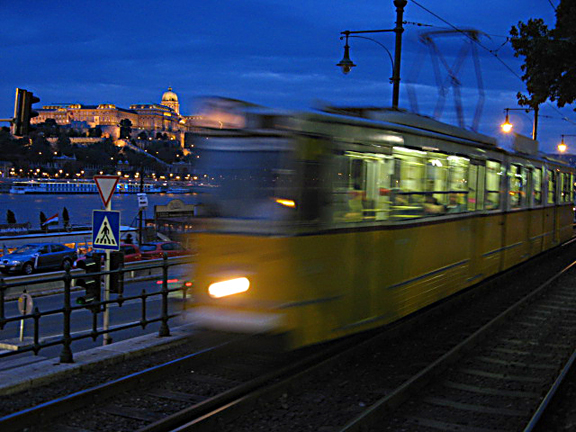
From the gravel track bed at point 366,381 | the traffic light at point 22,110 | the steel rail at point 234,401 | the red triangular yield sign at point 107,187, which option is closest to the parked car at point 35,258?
the traffic light at point 22,110

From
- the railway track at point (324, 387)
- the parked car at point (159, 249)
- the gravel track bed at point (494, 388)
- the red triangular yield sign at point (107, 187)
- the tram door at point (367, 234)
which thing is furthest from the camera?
the parked car at point (159, 249)

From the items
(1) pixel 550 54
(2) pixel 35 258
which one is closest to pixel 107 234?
(1) pixel 550 54

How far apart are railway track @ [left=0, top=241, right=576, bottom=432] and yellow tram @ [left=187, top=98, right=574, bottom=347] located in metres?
0.55

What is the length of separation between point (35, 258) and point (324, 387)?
28.1 meters

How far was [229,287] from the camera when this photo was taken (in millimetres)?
7383

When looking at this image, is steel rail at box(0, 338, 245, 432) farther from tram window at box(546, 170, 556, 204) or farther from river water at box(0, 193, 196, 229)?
river water at box(0, 193, 196, 229)

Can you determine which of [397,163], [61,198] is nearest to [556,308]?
[397,163]

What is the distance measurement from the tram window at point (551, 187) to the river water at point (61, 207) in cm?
6303

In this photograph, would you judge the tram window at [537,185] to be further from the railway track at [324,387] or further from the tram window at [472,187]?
the railway track at [324,387]

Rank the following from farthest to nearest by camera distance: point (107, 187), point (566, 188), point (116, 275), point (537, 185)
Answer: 1. point (566, 188)
2. point (537, 185)
3. point (107, 187)
4. point (116, 275)

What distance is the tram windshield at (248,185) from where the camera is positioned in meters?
7.02

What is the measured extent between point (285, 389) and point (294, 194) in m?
2.07

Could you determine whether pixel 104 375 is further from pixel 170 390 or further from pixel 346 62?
pixel 346 62

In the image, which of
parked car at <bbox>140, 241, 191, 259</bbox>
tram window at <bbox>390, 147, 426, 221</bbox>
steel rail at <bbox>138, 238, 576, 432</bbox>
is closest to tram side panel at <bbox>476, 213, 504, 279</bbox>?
tram window at <bbox>390, 147, 426, 221</bbox>
